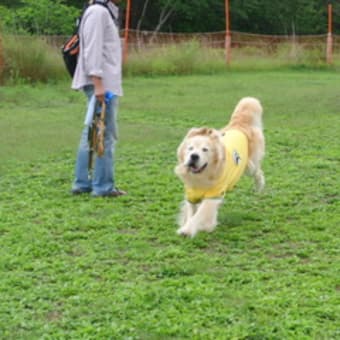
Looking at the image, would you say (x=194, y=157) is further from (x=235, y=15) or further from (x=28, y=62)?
(x=235, y=15)

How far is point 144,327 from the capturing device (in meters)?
3.42

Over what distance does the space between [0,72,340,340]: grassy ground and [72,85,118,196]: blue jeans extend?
6.4 inches

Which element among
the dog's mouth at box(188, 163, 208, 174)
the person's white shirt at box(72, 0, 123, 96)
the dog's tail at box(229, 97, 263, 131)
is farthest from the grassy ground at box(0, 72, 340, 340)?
the person's white shirt at box(72, 0, 123, 96)

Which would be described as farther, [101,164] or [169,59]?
[169,59]

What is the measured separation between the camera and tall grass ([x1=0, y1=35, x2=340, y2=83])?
607 inches

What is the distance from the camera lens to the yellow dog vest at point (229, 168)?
202 inches

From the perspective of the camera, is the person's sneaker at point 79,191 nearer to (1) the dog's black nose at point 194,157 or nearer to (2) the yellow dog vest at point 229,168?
(2) the yellow dog vest at point 229,168

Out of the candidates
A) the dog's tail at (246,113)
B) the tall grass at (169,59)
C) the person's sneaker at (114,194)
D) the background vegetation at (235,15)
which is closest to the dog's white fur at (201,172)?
the dog's tail at (246,113)

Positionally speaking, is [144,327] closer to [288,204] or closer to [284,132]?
[288,204]

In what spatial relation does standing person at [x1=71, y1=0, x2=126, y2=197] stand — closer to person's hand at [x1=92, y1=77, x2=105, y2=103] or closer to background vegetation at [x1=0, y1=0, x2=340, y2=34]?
person's hand at [x1=92, y1=77, x2=105, y2=103]

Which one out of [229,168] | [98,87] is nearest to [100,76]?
[98,87]

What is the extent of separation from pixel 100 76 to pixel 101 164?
74 cm

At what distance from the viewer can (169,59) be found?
60.9 ft

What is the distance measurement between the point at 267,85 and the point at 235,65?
4552mm
